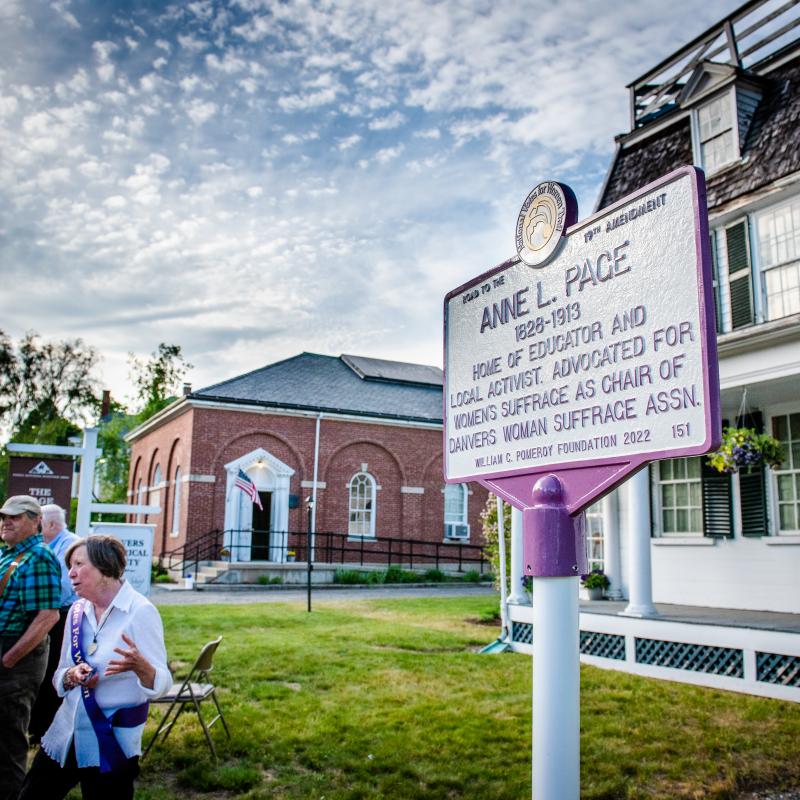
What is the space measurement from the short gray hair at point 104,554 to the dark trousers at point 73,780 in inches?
30.9

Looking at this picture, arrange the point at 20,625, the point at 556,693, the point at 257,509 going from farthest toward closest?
the point at 257,509 → the point at 20,625 → the point at 556,693

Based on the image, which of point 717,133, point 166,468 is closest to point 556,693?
point 717,133

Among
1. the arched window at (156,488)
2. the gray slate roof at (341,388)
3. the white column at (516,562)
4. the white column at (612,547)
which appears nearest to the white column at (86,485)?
the white column at (516,562)

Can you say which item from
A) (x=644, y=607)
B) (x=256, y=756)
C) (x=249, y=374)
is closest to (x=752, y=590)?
(x=644, y=607)

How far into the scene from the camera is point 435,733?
21.7ft

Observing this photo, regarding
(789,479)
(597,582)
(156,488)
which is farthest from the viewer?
(156,488)

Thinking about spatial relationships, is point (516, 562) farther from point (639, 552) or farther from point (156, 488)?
point (156, 488)

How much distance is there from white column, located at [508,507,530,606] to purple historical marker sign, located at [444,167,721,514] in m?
7.65

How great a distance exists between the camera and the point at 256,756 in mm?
6043

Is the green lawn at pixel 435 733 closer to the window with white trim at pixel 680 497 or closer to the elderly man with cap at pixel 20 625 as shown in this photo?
the elderly man with cap at pixel 20 625

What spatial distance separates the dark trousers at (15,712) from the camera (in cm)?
419

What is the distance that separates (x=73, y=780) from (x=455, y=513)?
27620mm

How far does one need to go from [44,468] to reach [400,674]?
567 cm

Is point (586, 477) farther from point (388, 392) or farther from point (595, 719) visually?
point (388, 392)
